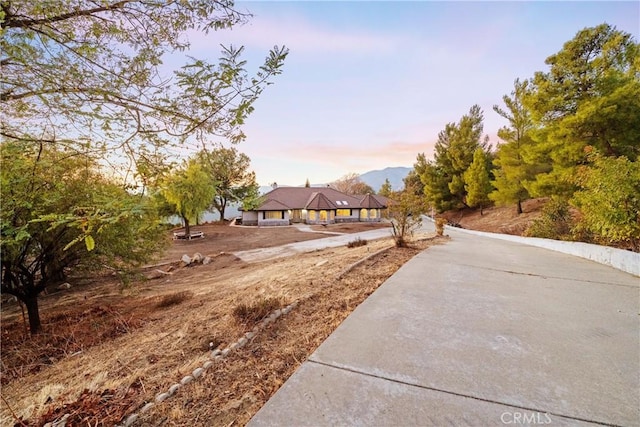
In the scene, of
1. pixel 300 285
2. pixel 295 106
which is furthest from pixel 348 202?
pixel 300 285

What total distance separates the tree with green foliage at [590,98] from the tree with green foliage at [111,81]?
1210 cm

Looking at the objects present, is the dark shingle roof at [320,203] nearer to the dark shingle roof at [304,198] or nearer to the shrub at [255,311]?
the dark shingle roof at [304,198]

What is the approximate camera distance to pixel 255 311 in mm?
3143

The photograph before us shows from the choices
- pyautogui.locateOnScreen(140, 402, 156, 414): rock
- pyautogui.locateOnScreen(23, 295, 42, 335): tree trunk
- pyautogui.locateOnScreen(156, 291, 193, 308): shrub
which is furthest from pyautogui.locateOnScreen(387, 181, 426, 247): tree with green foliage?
pyautogui.locateOnScreen(23, 295, 42, 335): tree trunk

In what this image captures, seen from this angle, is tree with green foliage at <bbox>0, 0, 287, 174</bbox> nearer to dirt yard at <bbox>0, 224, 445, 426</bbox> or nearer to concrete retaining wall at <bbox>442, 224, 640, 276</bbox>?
dirt yard at <bbox>0, 224, 445, 426</bbox>

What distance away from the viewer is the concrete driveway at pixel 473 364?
5.16ft

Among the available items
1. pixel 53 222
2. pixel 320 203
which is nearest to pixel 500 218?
pixel 320 203

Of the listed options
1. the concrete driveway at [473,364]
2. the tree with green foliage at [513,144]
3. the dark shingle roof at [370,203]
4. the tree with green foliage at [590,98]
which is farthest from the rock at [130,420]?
the dark shingle roof at [370,203]

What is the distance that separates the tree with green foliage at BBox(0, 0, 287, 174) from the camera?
2307mm

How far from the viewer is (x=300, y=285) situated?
445cm

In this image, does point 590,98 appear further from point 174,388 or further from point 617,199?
point 174,388

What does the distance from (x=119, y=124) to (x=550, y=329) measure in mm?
4994

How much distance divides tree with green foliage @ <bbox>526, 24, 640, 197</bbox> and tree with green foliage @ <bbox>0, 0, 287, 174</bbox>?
1210 cm

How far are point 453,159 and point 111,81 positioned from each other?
30.3 metres
